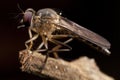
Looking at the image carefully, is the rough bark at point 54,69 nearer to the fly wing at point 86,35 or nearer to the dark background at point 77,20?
the fly wing at point 86,35

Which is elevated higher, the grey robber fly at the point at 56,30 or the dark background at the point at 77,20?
the grey robber fly at the point at 56,30

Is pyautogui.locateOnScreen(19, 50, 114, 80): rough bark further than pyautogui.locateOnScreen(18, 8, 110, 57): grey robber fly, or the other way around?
pyautogui.locateOnScreen(18, 8, 110, 57): grey robber fly

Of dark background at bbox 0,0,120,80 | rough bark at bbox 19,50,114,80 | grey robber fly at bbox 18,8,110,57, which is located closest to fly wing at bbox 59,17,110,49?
grey robber fly at bbox 18,8,110,57

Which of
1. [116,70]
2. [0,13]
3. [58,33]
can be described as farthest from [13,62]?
[58,33]

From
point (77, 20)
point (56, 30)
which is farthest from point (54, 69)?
point (77, 20)

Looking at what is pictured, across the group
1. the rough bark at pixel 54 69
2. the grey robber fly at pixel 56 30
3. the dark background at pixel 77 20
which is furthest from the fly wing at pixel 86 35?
the dark background at pixel 77 20

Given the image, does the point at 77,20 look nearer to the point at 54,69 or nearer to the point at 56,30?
the point at 56,30

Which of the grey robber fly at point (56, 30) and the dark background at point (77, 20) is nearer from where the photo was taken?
the grey robber fly at point (56, 30)

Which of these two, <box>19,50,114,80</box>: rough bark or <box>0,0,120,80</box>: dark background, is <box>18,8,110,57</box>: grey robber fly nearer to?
<box>19,50,114,80</box>: rough bark
